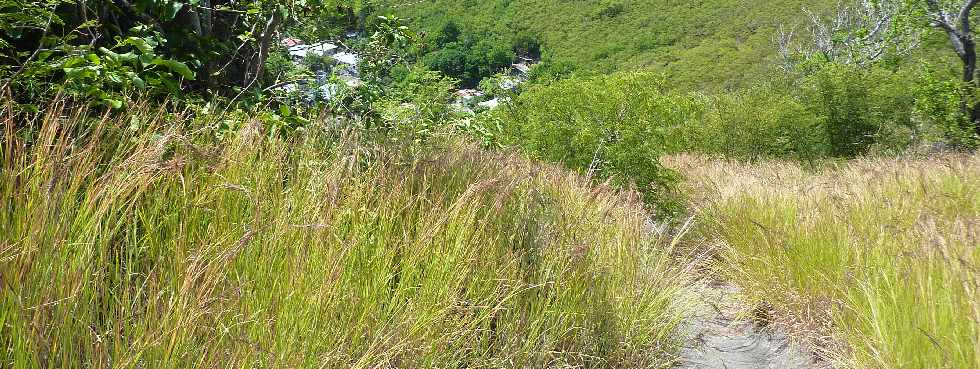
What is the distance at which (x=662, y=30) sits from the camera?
5869 centimetres

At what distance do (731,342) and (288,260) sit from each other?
128 inches

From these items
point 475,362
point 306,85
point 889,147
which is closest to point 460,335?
point 475,362

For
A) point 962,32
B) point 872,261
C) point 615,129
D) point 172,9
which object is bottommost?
point 962,32

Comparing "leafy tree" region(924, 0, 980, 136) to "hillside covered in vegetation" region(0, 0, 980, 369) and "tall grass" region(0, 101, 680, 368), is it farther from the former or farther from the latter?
"tall grass" region(0, 101, 680, 368)

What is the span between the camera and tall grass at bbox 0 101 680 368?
4.62ft

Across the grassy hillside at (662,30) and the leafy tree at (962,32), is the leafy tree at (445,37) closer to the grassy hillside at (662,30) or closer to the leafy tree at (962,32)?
the leafy tree at (962,32)

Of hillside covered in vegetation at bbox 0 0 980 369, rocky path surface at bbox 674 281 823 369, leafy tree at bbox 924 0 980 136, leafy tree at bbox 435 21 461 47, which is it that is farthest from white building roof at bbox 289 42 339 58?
leafy tree at bbox 924 0 980 136

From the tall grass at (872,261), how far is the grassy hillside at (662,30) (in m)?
39.5

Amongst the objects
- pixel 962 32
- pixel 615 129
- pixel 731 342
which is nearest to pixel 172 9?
pixel 731 342

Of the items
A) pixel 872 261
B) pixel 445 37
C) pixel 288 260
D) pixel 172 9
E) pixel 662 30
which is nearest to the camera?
pixel 288 260

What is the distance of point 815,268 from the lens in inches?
169

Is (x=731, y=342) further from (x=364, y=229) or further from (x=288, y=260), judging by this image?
(x=288, y=260)

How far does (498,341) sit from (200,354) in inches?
54.6

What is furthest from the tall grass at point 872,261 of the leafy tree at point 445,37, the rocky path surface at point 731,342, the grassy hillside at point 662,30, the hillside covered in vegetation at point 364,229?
the grassy hillside at point 662,30
